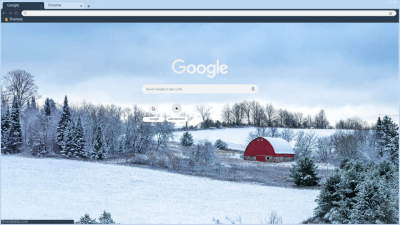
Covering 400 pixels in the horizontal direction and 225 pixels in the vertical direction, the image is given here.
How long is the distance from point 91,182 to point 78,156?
39.3 ft

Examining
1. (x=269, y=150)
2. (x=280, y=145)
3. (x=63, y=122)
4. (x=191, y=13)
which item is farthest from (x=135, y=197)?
(x=280, y=145)

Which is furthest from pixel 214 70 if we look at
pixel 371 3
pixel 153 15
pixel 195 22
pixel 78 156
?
pixel 78 156

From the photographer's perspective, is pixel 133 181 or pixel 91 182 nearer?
pixel 91 182

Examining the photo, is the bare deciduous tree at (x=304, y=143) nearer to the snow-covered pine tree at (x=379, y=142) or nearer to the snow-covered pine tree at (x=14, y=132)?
the snow-covered pine tree at (x=379, y=142)

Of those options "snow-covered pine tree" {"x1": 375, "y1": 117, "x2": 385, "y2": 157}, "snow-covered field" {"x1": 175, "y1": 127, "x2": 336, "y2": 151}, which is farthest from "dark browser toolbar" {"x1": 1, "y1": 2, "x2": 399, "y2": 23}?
"snow-covered field" {"x1": 175, "y1": 127, "x2": 336, "y2": 151}

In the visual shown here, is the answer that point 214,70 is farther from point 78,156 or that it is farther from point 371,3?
point 78,156

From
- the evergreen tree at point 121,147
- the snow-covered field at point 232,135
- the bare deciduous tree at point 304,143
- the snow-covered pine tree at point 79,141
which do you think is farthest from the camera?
the bare deciduous tree at point 304,143

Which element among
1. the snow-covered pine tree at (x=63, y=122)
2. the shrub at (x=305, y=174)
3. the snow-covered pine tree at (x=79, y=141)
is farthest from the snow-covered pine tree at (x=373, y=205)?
the snow-covered pine tree at (x=63, y=122)

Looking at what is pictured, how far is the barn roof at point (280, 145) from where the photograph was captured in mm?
36219

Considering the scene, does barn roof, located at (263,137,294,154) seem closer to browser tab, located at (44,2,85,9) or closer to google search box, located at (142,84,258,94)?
google search box, located at (142,84,258,94)

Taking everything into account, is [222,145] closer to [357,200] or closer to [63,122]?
[63,122]

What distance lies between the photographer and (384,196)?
877cm

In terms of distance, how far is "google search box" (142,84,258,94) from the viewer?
877cm

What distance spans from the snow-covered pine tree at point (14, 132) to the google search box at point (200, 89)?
56.4 ft
